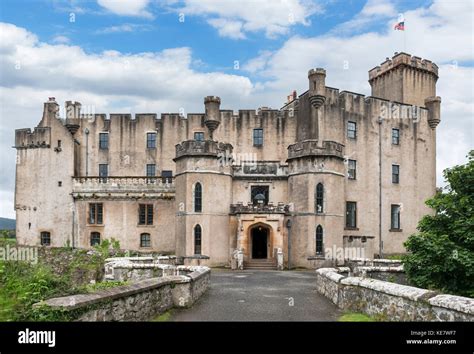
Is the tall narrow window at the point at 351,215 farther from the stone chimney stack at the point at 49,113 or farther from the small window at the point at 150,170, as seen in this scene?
the stone chimney stack at the point at 49,113

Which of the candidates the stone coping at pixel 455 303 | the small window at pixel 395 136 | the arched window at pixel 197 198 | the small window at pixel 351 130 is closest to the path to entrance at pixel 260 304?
the stone coping at pixel 455 303

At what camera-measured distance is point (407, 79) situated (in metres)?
42.2

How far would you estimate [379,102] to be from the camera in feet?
132

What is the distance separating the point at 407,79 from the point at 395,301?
35861 millimetres

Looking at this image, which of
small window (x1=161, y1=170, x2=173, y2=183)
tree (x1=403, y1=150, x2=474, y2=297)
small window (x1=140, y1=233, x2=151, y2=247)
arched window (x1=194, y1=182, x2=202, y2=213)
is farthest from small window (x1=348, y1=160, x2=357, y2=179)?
tree (x1=403, y1=150, x2=474, y2=297)

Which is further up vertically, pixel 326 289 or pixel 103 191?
pixel 103 191

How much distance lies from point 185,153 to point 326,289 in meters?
17.1

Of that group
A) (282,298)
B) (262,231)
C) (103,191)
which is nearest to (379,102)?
(262,231)

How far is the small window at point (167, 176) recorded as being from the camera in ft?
121

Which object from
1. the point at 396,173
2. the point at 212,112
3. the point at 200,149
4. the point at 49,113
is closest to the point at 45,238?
the point at 49,113

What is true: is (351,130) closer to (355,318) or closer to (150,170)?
(150,170)

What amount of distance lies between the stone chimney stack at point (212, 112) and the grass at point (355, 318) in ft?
90.5
